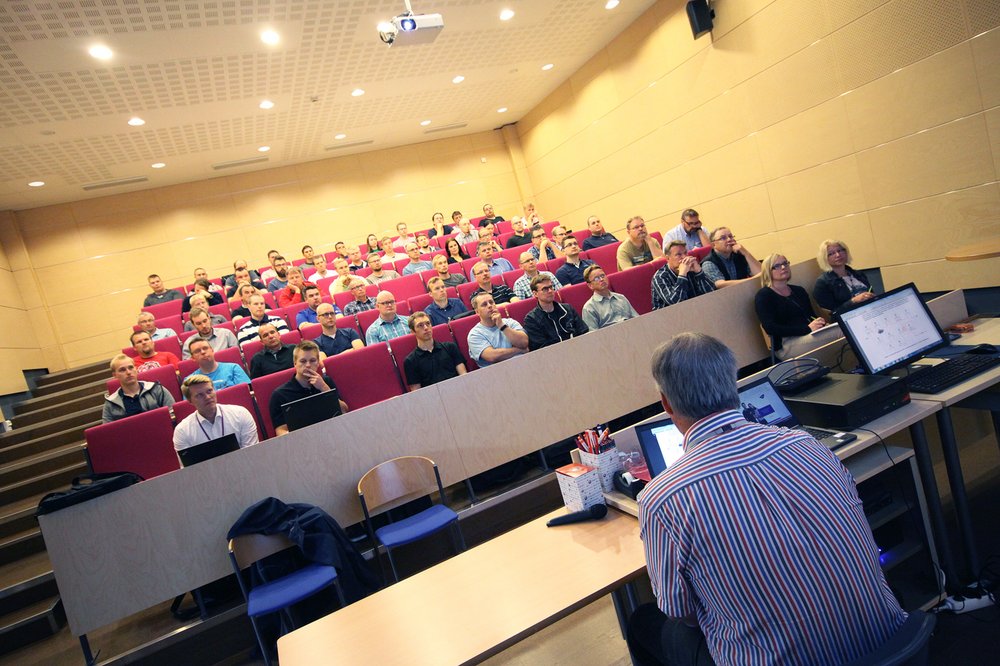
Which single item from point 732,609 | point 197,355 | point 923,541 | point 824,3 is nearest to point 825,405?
point 923,541

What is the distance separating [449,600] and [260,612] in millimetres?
1157

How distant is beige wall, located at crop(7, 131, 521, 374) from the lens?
810cm

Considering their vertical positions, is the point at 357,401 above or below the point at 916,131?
below

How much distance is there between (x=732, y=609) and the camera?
1028 millimetres

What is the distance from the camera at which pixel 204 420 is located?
339 centimetres

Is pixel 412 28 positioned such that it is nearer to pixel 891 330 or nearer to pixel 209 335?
pixel 209 335

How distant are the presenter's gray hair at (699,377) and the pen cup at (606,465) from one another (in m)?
0.69

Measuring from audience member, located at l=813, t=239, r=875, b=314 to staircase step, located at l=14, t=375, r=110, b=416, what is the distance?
21.8ft

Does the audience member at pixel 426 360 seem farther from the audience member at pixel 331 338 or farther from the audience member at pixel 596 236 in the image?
the audience member at pixel 596 236

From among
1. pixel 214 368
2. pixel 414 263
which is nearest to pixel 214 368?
pixel 214 368

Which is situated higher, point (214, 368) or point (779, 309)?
point (214, 368)

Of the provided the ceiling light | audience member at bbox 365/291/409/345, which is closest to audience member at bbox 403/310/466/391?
audience member at bbox 365/291/409/345

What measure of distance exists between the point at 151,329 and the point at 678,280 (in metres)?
4.94

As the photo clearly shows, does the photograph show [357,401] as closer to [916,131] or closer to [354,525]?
[354,525]
